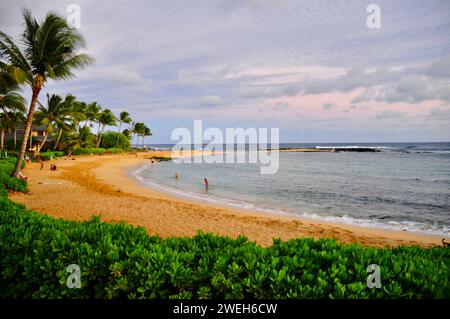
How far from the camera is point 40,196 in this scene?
45.6 ft

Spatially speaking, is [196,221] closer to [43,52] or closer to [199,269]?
[199,269]

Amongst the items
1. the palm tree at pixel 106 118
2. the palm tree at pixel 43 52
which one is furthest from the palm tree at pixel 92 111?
the palm tree at pixel 43 52

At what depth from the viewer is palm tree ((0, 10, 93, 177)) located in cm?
1409

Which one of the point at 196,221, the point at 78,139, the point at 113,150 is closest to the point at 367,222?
the point at 196,221

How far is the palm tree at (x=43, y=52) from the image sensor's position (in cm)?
1409

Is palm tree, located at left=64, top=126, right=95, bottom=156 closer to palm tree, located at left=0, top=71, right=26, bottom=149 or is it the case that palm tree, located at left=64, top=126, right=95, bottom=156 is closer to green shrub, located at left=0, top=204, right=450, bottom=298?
palm tree, located at left=0, top=71, right=26, bottom=149

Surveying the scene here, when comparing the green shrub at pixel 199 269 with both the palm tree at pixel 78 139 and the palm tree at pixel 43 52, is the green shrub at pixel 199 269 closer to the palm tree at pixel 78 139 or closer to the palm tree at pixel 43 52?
the palm tree at pixel 43 52

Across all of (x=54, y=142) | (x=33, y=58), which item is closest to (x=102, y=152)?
(x=54, y=142)

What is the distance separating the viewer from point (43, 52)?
14320mm

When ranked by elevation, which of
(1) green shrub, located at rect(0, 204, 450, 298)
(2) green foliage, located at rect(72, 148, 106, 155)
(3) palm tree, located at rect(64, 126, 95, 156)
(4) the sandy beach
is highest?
(3) palm tree, located at rect(64, 126, 95, 156)

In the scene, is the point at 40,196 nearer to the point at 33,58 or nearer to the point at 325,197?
the point at 33,58

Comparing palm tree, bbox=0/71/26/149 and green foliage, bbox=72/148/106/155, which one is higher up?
palm tree, bbox=0/71/26/149

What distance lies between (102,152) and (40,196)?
4982 centimetres

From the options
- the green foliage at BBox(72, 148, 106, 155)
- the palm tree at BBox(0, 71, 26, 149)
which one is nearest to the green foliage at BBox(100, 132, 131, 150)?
the green foliage at BBox(72, 148, 106, 155)
